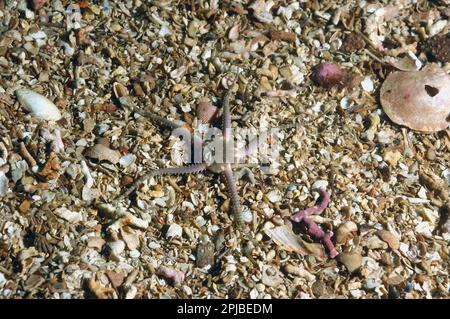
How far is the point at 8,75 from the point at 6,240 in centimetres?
112

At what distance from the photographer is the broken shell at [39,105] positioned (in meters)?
3.20

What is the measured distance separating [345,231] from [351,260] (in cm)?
17

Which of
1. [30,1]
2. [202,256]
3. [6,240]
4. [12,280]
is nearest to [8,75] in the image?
[30,1]

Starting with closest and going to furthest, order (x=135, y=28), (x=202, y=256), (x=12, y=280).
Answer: (x=12, y=280)
(x=202, y=256)
(x=135, y=28)

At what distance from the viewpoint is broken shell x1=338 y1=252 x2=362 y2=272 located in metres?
2.95

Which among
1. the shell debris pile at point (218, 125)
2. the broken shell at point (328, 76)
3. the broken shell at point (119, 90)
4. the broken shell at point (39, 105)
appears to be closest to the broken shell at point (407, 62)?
the shell debris pile at point (218, 125)

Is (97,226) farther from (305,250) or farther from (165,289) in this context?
(305,250)

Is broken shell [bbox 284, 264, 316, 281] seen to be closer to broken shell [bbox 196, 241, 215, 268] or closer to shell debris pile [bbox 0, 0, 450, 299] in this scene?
shell debris pile [bbox 0, 0, 450, 299]

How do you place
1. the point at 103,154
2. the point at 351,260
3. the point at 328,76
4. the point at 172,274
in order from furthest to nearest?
the point at 328,76
the point at 103,154
the point at 351,260
the point at 172,274

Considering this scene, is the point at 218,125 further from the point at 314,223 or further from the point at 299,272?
the point at 299,272

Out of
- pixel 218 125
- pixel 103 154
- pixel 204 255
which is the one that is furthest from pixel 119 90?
pixel 204 255

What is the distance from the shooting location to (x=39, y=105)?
→ 126 inches

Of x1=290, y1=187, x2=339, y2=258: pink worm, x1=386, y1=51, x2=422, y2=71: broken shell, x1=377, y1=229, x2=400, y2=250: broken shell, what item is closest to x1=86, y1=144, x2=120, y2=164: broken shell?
x1=290, y1=187, x2=339, y2=258: pink worm

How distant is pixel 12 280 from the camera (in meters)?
2.73
